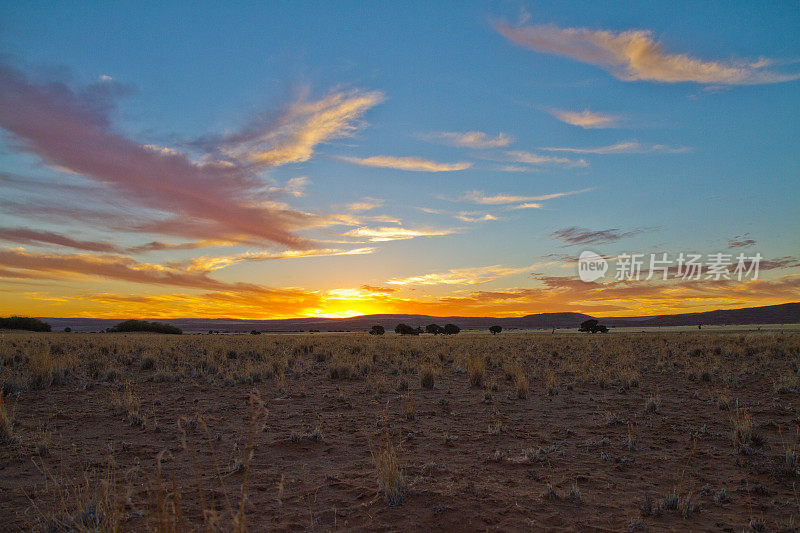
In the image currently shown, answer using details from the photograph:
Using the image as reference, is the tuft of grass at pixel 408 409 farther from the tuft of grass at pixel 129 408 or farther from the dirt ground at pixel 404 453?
the tuft of grass at pixel 129 408

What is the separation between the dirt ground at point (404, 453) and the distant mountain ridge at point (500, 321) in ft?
444

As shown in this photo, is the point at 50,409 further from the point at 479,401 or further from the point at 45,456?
the point at 479,401

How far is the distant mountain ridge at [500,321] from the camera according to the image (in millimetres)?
140375

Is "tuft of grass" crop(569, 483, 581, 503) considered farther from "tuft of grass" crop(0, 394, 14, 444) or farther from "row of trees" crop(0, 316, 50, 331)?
"row of trees" crop(0, 316, 50, 331)

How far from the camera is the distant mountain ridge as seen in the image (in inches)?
5527

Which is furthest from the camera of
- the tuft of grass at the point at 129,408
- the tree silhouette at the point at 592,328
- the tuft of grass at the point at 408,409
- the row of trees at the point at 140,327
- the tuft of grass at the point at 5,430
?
the tree silhouette at the point at 592,328

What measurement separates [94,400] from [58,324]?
199137 mm

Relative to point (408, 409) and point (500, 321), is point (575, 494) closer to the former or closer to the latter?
point (408, 409)

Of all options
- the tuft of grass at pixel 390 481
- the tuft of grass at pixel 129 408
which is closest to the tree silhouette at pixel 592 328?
the tuft of grass at pixel 129 408

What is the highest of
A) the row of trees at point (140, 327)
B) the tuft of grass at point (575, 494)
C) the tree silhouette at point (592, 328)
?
the tuft of grass at point (575, 494)

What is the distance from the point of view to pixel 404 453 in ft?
24.7

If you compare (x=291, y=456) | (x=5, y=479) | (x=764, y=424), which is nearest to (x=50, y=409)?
(x=5, y=479)

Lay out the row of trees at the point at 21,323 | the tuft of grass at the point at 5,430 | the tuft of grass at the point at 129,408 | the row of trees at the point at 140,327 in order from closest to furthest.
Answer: the tuft of grass at the point at 5,430, the tuft of grass at the point at 129,408, the row of trees at the point at 21,323, the row of trees at the point at 140,327

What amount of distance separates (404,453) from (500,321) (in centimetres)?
18465
